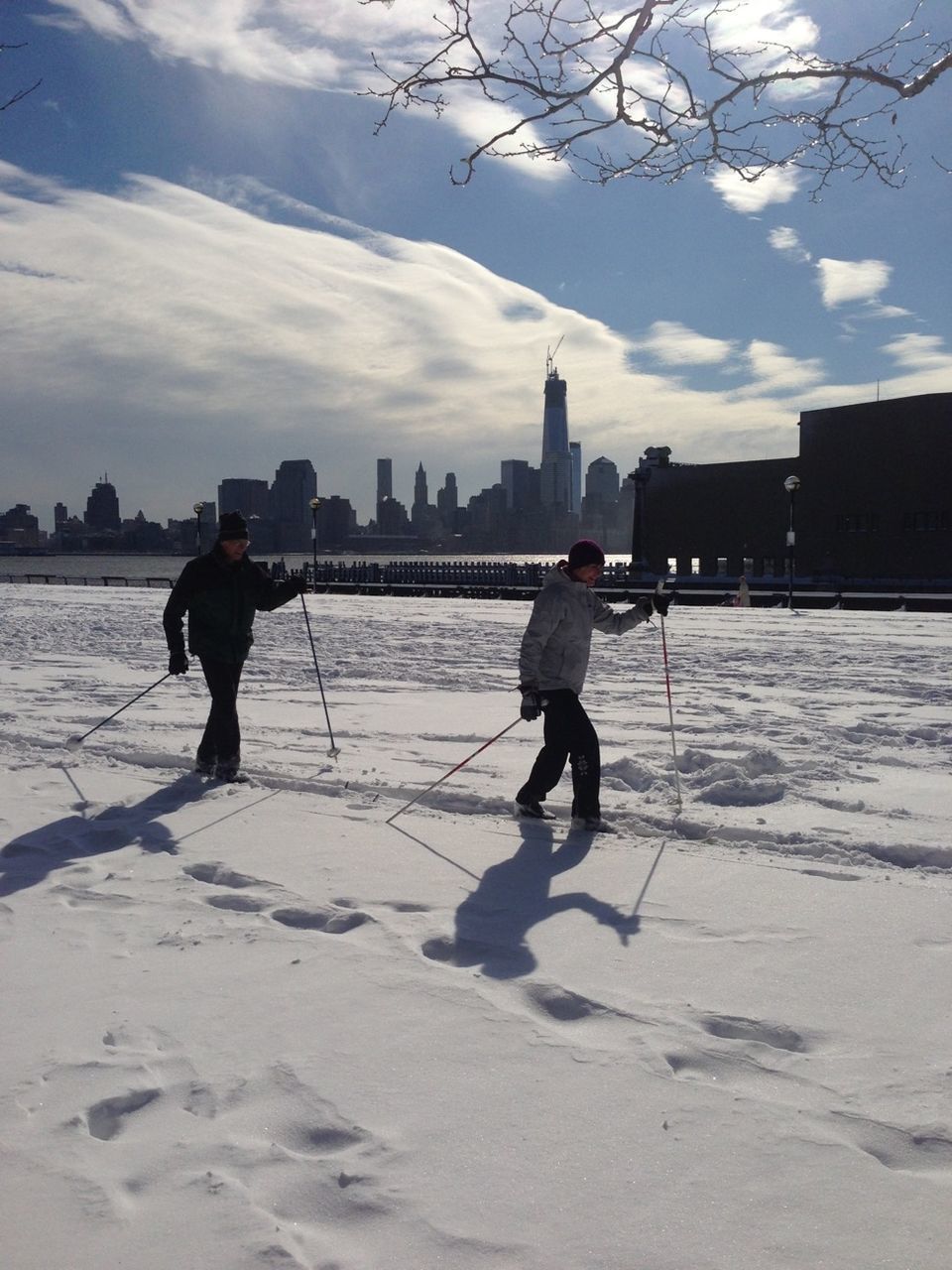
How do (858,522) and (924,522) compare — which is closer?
(924,522)

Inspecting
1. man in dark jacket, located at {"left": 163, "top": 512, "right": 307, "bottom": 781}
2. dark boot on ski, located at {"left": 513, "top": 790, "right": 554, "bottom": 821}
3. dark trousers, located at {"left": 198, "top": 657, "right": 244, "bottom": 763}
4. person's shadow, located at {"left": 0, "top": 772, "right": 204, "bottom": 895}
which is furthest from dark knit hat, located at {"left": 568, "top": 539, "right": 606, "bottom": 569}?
person's shadow, located at {"left": 0, "top": 772, "right": 204, "bottom": 895}

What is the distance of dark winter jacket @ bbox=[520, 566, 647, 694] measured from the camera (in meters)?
5.96

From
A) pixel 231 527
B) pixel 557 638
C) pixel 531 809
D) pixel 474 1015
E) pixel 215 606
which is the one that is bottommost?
pixel 474 1015

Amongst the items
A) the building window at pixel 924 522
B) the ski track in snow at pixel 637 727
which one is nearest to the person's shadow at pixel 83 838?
the ski track in snow at pixel 637 727

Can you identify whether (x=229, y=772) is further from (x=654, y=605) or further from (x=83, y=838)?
(x=654, y=605)

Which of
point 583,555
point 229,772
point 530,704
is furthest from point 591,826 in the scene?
point 229,772

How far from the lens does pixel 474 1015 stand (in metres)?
3.44

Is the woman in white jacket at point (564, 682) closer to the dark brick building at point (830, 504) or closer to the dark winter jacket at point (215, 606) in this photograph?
the dark winter jacket at point (215, 606)

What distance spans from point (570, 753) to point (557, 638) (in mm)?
690

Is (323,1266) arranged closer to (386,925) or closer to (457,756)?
(386,925)

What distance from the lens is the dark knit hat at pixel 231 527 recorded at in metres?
7.05

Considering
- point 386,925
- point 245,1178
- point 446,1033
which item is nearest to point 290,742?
point 386,925

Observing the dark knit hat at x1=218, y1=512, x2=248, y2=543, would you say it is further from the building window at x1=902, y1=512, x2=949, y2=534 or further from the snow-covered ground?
the building window at x1=902, y1=512, x2=949, y2=534

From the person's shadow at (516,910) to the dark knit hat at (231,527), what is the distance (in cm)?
306
